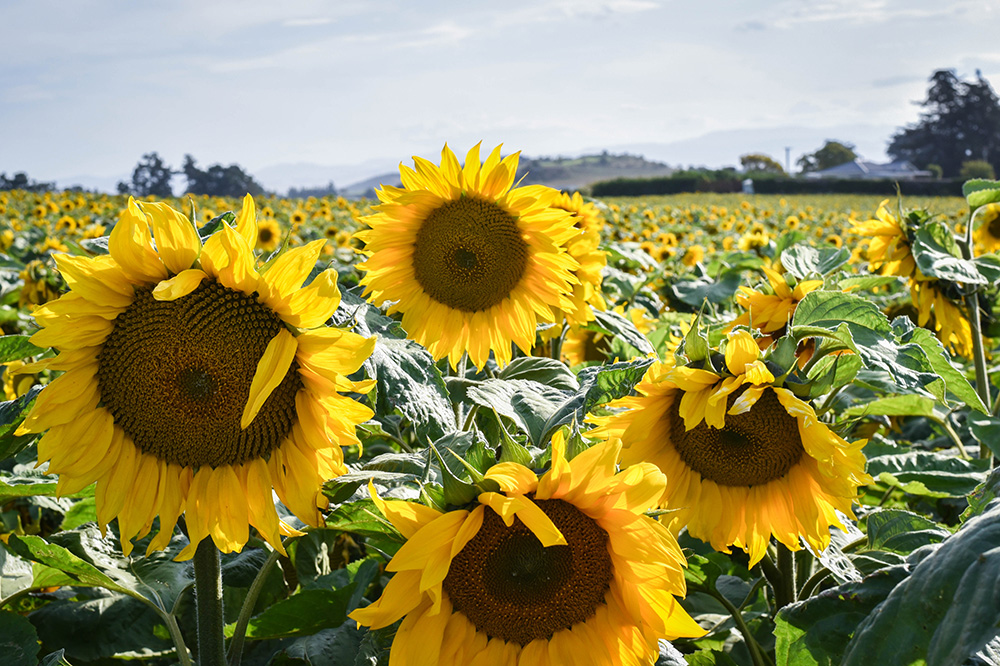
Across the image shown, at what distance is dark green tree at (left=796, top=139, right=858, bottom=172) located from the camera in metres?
95.8

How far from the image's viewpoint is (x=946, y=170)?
8088cm

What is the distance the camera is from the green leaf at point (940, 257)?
247cm

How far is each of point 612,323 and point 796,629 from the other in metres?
1.34

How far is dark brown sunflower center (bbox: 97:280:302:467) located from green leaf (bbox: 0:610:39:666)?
60 centimetres

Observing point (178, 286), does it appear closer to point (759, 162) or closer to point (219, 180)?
point (219, 180)

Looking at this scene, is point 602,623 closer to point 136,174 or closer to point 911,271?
point 911,271

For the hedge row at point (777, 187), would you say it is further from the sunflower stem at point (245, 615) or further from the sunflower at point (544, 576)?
the sunflower at point (544, 576)

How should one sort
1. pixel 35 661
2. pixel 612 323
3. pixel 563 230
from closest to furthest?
pixel 35 661 → pixel 563 230 → pixel 612 323

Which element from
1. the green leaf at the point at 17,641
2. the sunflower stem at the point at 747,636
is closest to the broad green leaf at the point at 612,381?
the sunflower stem at the point at 747,636

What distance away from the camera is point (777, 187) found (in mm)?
55531

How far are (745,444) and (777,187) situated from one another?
57.9 m

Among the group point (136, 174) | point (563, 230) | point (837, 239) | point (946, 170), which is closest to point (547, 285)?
point (563, 230)

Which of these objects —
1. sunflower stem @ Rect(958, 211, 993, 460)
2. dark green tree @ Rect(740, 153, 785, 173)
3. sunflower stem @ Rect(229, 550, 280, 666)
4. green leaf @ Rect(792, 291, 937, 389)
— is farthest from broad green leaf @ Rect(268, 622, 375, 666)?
dark green tree @ Rect(740, 153, 785, 173)

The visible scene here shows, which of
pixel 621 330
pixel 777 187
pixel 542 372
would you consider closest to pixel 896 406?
pixel 621 330
